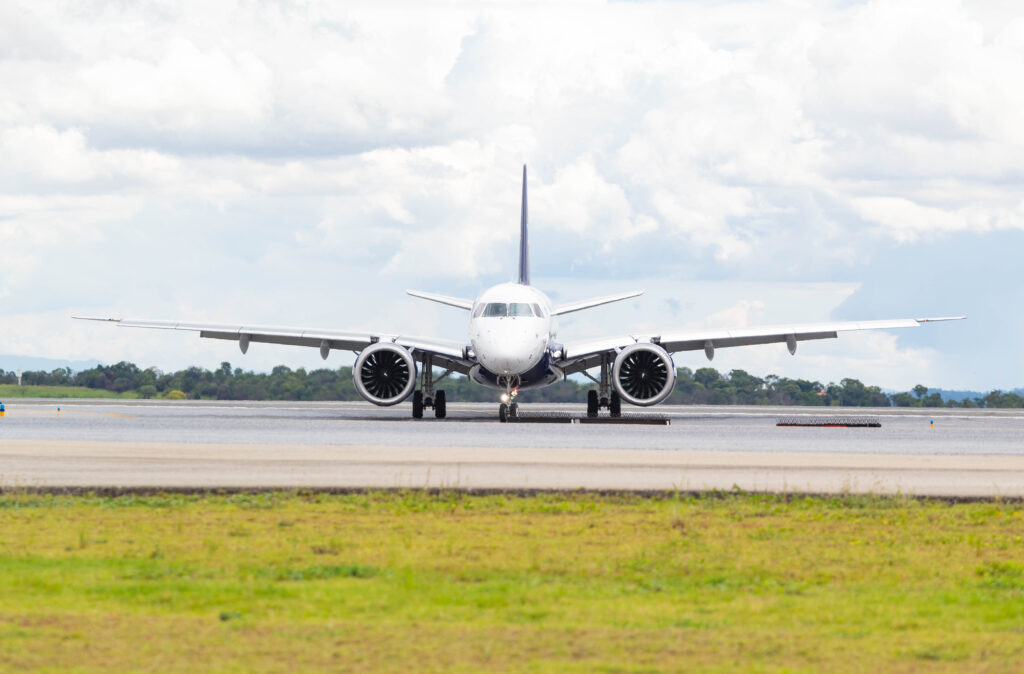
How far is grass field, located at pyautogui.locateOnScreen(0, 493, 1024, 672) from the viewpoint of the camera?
950cm

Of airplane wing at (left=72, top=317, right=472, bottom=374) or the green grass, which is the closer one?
airplane wing at (left=72, top=317, right=472, bottom=374)

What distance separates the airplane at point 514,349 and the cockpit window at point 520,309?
3 cm

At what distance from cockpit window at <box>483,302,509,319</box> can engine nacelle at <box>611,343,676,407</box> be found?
13.7 ft

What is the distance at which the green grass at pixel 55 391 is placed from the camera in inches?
3922

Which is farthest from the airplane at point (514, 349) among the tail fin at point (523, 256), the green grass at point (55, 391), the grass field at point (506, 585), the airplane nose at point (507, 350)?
the green grass at point (55, 391)

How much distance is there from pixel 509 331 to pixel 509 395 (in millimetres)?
2806

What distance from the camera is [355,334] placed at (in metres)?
49.2

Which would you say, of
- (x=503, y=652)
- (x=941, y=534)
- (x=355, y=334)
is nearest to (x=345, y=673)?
(x=503, y=652)

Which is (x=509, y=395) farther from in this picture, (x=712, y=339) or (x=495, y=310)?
(x=712, y=339)

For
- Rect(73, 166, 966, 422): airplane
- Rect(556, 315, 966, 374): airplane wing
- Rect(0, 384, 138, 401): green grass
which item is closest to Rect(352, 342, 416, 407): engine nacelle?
Rect(73, 166, 966, 422): airplane

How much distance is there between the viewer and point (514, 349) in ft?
142

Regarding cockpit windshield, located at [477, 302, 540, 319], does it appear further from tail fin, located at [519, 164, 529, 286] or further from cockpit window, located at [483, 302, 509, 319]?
tail fin, located at [519, 164, 529, 286]

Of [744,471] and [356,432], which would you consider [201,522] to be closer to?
[744,471]

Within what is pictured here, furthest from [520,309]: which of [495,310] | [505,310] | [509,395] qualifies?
[509,395]
